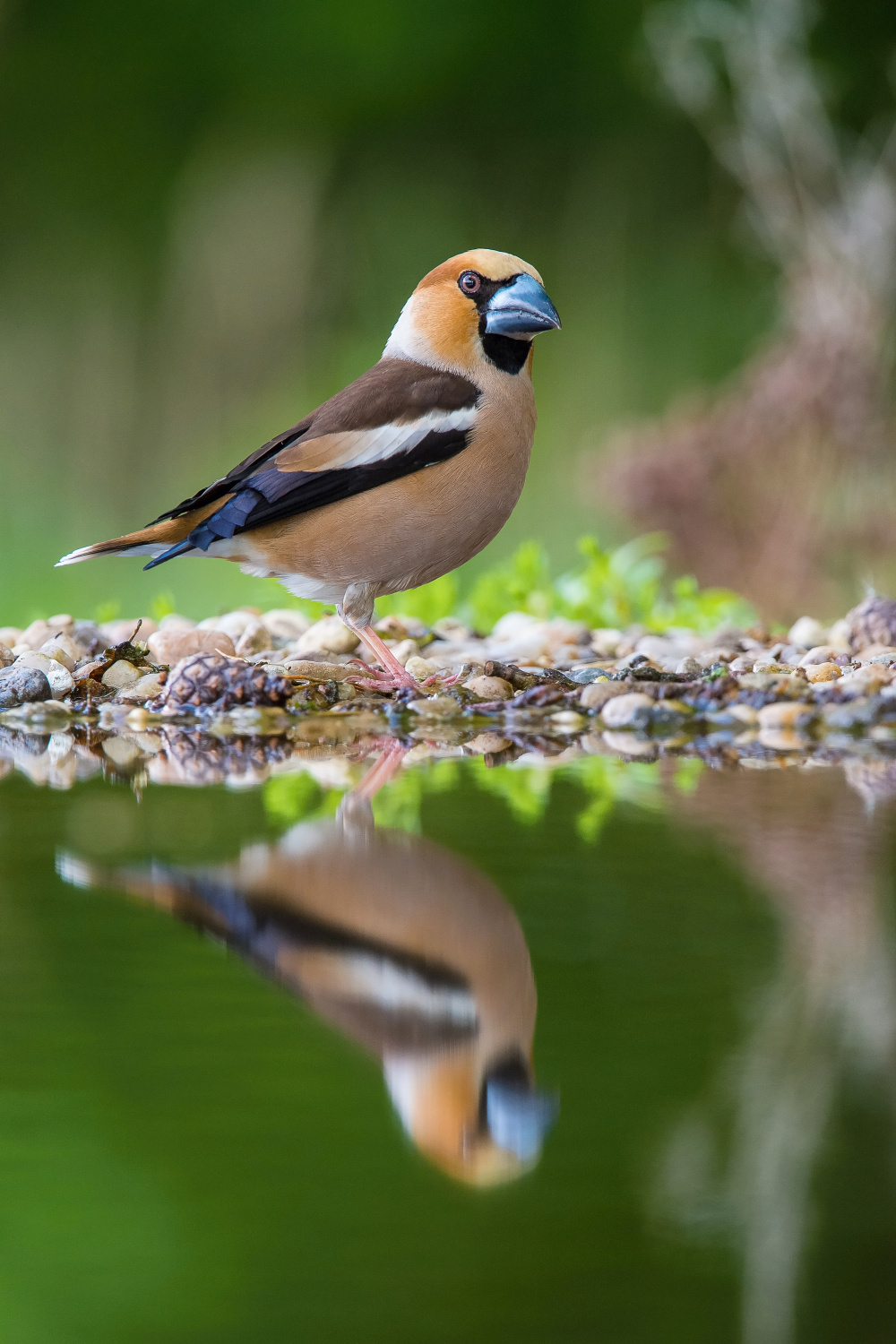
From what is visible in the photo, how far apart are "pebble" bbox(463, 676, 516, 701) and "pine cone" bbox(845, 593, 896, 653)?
120cm

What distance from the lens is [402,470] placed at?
3010 millimetres

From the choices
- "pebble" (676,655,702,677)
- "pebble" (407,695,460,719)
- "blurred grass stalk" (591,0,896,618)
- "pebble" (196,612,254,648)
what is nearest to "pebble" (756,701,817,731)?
"pebble" (676,655,702,677)

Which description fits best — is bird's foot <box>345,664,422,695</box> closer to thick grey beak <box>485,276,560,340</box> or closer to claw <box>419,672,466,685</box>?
claw <box>419,672,466,685</box>

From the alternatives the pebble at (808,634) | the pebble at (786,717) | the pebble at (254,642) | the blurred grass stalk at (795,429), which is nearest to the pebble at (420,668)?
the pebble at (254,642)

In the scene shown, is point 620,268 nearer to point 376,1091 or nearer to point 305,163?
point 305,163

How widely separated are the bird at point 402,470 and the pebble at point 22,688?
374mm

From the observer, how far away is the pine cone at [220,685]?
282 centimetres

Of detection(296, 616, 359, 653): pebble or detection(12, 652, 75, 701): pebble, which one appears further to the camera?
detection(296, 616, 359, 653): pebble

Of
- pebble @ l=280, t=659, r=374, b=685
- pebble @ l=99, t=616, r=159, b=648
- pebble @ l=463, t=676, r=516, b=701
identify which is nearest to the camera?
pebble @ l=463, t=676, r=516, b=701

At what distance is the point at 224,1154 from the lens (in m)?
0.83

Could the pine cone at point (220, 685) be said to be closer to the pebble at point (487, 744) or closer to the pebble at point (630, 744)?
the pebble at point (487, 744)

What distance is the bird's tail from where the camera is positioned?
10.9 feet

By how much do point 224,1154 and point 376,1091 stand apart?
0.40ft

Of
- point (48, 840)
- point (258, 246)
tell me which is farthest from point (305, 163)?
point (48, 840)
